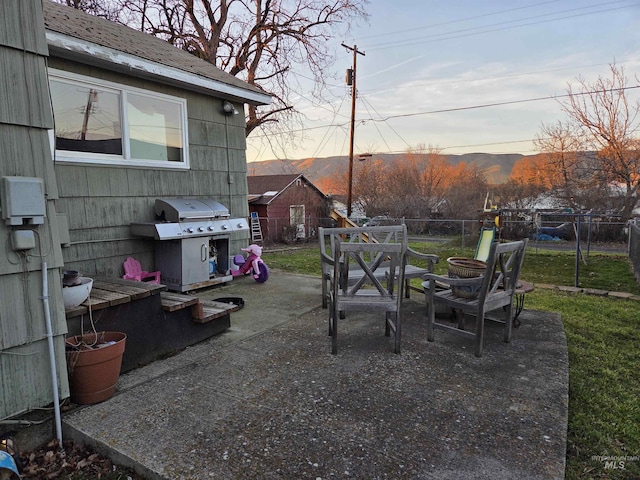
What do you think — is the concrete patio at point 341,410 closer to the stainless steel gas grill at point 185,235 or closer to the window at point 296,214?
the stainless steel gas grill at point 185,235

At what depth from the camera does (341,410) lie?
209cm

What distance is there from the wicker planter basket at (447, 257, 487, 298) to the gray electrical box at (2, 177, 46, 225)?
2.83 m

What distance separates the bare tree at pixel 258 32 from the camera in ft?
41.5

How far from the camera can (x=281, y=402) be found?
217cm

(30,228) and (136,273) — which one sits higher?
(30,228)

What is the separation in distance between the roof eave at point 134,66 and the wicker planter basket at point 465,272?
3566 mm

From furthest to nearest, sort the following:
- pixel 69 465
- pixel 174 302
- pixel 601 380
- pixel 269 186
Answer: pixel 269 186, pixel 174 302, pixel 601 380, pixel 69 465

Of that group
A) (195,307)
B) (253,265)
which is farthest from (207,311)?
(253,265)

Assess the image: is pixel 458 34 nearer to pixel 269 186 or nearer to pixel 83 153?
pixel 269 186

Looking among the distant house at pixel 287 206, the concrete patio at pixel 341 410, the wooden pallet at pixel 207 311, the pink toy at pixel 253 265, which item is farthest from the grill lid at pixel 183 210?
the distant house at pixel 287 206

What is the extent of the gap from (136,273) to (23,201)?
2.67 metres

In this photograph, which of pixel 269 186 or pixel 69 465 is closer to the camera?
pixel 69 465

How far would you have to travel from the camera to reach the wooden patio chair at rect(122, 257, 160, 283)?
4.25 metres

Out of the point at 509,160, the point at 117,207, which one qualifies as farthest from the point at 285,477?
the point at 509,160
